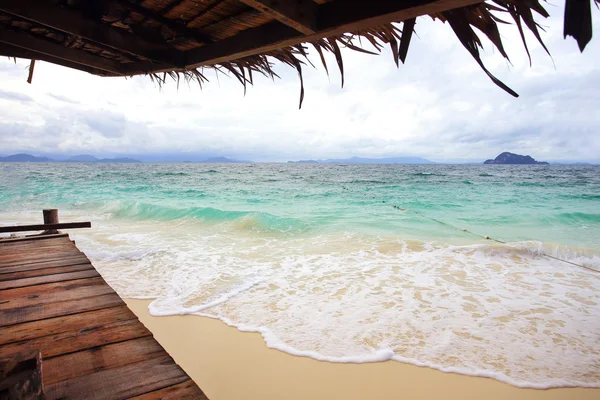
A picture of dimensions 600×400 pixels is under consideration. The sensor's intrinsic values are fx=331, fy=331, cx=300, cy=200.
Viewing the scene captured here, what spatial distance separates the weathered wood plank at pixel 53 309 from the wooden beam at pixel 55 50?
185 centimetres

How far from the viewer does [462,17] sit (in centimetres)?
160

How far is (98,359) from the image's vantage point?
60.9 inches

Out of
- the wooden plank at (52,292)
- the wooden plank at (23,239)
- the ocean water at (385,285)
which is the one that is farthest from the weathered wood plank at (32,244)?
the wooden plank at (52,292)

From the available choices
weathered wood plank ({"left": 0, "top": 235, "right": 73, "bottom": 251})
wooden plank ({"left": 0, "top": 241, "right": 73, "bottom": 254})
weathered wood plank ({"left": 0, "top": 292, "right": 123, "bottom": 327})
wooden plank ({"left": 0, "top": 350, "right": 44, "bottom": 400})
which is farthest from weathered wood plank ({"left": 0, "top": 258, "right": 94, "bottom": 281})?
wooden plank ({"left": 0, "top": 350, "right": 44, "bottom": 400})

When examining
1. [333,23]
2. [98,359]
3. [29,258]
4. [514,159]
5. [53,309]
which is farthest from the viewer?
[514,159]

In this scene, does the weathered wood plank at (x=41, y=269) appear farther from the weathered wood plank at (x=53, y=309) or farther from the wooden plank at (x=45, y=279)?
the weathered wood plank at (x=53, y=309)

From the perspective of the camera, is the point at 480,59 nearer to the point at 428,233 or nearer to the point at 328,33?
the point at 328,33

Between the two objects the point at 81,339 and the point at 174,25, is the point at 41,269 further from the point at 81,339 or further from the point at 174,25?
the point at 174,25

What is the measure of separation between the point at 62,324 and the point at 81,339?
26 centimetres

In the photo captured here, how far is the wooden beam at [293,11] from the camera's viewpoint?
58.9 inches

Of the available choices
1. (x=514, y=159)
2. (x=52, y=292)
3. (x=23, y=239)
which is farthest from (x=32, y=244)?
(x=514, y=159)

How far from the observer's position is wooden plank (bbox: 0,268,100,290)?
2.42 m

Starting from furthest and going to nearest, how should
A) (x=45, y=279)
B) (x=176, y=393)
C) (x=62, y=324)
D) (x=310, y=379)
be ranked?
(x=310, y=379) → (x=45, y=279) → (x=62, y=324) → (x=176, y=393)

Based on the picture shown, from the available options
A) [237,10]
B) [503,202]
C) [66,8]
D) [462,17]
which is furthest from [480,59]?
[503,202]
